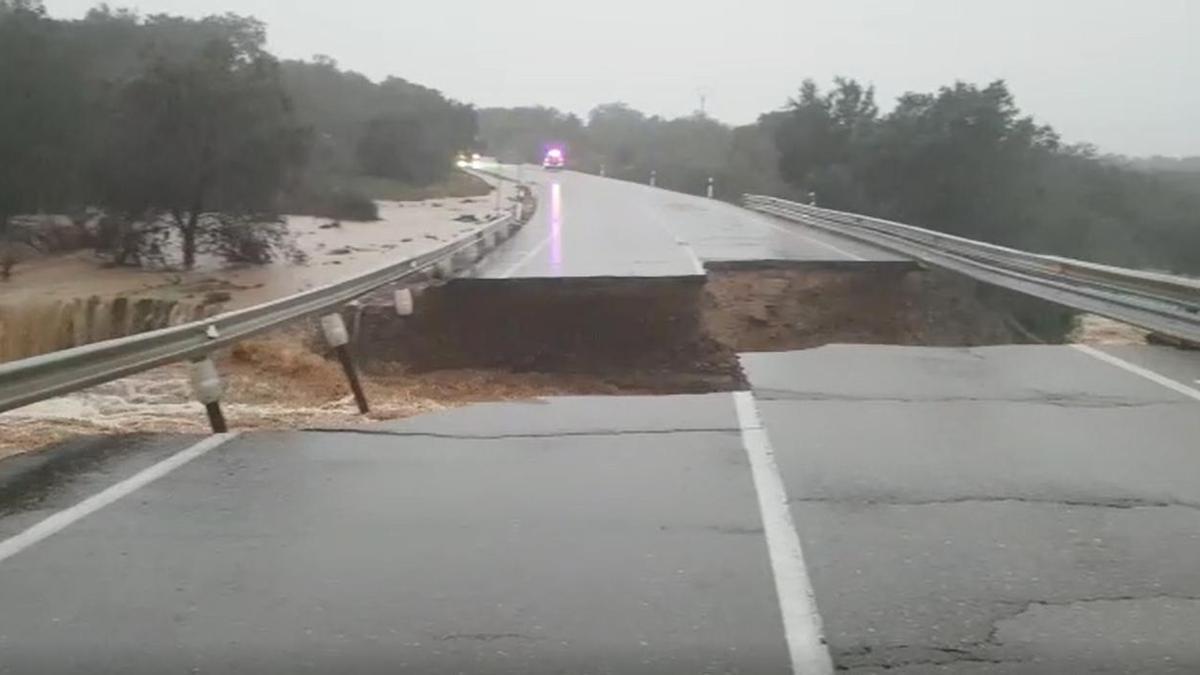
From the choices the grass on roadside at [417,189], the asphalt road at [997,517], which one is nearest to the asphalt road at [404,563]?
the asphalt road at [997,517]

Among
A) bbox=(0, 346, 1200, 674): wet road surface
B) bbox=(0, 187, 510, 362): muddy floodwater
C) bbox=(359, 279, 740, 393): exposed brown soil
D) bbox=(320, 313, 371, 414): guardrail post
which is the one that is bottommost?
bbox=(0, 187, 510, 362): muddy floodwater

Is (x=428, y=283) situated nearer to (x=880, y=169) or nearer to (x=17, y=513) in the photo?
(x=17, y=513)

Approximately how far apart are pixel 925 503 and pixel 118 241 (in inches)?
1200

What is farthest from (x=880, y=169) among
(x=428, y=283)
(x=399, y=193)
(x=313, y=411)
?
(x=313, y=411)

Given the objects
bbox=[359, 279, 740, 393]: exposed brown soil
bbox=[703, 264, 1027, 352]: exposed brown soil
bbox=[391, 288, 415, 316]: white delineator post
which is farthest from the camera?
bbox=[703, 264, 1027, 352]: exposed brown soil

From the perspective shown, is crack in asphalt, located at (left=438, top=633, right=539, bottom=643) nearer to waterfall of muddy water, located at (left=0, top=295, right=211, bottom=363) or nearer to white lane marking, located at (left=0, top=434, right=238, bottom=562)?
white lane marking, located at (left=0, top=434, right=238, bottom=562)

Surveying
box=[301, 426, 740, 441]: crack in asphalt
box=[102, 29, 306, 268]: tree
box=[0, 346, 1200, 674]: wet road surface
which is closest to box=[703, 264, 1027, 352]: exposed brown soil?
box=[301, 426, 740, 441]: crack in asphalt

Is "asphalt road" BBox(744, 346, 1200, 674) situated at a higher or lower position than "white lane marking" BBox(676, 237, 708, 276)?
higher

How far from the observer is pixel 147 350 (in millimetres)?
8312

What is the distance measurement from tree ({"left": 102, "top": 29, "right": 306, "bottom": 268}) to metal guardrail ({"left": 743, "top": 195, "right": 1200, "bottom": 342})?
19.4 m

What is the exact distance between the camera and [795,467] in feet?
23.6

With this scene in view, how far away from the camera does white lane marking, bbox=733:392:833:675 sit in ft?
14.2

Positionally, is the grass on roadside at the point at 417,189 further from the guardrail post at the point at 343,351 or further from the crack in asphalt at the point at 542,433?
the crack in asphalt at the point at 542,433

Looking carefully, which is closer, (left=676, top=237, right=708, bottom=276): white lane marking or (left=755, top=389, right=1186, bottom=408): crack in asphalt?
(left=755, top=389, right=1186, bottom=408): crack in asphalt
